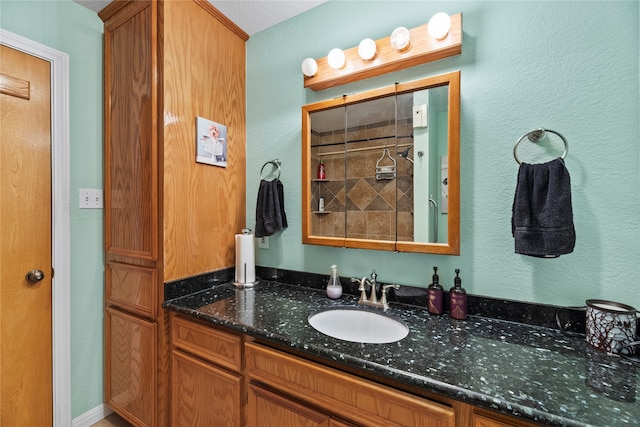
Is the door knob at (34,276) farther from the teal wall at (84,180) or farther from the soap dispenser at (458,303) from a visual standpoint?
the soap dispenser at (458,303)

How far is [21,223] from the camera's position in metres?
1.45

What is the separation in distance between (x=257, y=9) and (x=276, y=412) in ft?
6.65

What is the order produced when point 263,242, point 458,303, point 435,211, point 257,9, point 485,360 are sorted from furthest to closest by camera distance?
1. point 263,242
2. point 257,9
3. point 435,211
4. point 458,303
5. point 485,360

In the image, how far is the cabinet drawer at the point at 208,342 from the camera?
1.19 m

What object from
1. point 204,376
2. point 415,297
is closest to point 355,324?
point 415,297

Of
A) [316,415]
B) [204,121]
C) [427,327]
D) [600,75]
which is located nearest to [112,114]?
[204,121]

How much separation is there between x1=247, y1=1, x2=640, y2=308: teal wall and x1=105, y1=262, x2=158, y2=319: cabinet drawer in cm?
100

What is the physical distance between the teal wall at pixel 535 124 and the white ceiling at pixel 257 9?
0.87ft

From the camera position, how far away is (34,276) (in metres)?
1.48

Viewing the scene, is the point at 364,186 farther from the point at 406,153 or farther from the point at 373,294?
the point at 373,294

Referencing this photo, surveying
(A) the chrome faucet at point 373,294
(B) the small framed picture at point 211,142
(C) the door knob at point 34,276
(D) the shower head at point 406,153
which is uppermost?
(B) the small framed picture at point 211,142

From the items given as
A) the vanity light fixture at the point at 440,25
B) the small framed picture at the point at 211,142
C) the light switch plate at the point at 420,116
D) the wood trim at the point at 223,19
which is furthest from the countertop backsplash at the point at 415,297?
the wood trim at the point at 223,19

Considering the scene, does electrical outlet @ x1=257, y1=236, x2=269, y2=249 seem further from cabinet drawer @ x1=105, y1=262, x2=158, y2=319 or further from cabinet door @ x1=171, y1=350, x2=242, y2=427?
cabinet door @ x1=171, y1=350, x2=242, y2=427

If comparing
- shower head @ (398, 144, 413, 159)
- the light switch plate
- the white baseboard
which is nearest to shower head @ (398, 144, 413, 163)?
shower head @ (398, 144, 413, 159)
